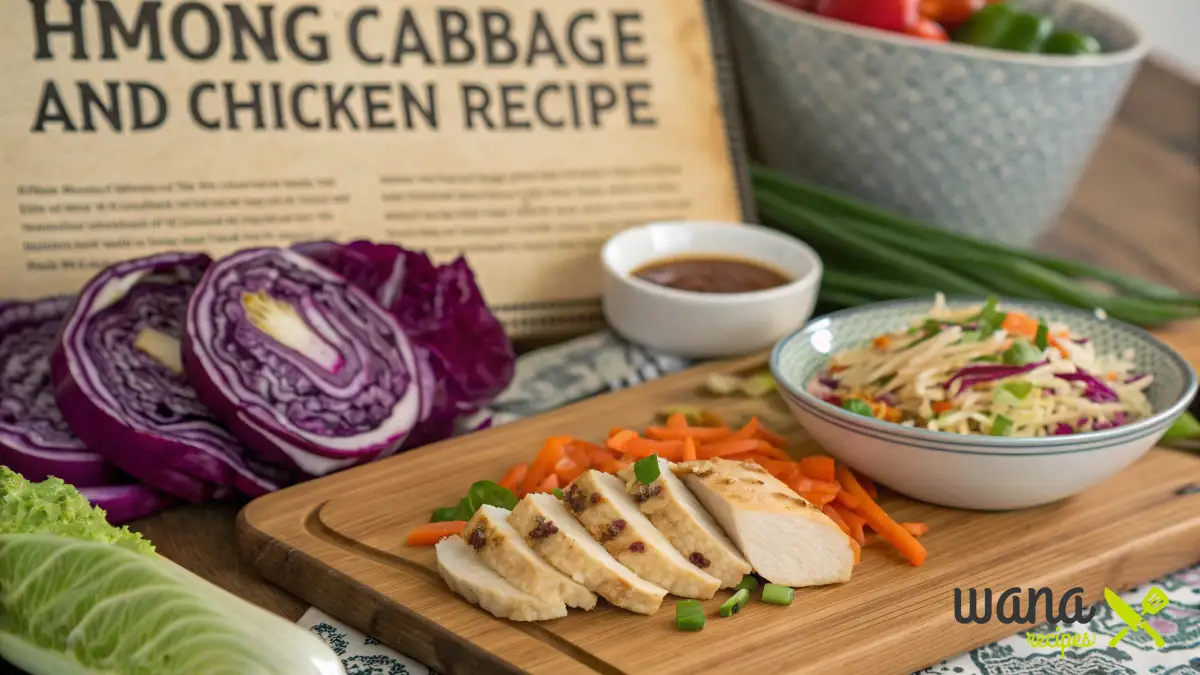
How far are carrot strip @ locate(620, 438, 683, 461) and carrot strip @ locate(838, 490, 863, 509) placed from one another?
1.05 feet

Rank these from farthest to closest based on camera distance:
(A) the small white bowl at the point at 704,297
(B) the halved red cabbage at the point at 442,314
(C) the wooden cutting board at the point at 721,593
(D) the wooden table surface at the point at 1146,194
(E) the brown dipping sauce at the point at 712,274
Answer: (D) the wooden table surface at the point at 1146,194
(E) the brown dipping sauce at the point at 712,274
(A) the small white bowl at the point at 704,297
(B) the halved red cabbage at the point at 442,314
(C) the wooden cutting board at the point at 721,593

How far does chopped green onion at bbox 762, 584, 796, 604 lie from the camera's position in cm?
212

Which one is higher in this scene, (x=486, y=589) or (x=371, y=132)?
(x=371, y=132)

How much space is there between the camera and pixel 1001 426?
241 centimetres

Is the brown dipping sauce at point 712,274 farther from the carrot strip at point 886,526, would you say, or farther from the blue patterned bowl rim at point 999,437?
the carrot strip at point 886,526

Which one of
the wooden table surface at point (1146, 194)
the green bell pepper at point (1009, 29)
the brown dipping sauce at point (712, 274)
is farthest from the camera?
the wooden table surface at point (1146, 194)

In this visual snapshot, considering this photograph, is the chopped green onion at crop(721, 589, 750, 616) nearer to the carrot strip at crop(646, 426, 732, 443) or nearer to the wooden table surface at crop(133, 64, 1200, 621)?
the carrot strip at crop(646, 426, 732, 443)

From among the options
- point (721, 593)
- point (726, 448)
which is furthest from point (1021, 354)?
point (721, 593)

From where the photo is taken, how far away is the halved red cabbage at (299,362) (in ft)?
8.18

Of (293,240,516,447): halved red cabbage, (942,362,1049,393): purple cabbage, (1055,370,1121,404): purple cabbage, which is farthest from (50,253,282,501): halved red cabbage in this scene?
(1055,370,1121,404): purple cabbage

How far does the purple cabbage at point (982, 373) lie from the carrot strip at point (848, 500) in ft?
1.03

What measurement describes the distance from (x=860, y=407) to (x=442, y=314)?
979mm

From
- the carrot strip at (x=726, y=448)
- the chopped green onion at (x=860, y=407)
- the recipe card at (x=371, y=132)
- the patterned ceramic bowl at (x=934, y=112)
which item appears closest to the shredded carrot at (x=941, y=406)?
the chopped green onion at (x=860, y=407)

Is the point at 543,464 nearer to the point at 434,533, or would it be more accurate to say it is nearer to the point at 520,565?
the point at 434,533
